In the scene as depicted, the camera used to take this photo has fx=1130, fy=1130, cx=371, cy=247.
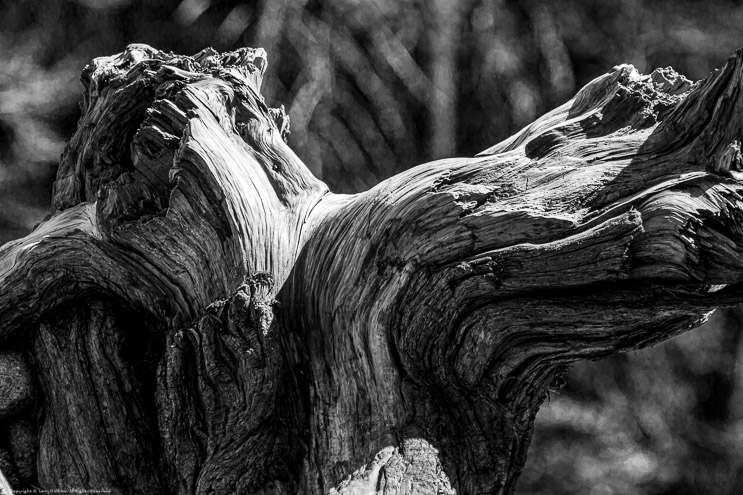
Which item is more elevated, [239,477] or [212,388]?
[212,388]

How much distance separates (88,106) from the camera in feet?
8.81

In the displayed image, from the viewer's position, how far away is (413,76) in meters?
5.12

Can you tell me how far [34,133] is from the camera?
5.00 metres

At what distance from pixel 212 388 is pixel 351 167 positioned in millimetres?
2757

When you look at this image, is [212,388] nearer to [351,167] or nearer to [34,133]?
[351,167]

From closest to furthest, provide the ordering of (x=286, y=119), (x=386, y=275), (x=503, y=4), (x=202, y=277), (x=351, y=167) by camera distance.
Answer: (x=386, y=275), (x=202, y=277), (x=286, y=119), (x=351, y=167), (x=503, y=4)

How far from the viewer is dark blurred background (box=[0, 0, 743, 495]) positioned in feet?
16.3

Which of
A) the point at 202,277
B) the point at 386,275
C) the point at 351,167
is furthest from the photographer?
the point at 351,167

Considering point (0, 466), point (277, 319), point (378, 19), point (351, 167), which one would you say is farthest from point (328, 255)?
point (378, 19)

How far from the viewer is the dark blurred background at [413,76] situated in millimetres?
4969

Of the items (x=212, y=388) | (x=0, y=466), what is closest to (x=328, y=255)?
(x=212, y=388)

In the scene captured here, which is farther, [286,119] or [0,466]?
[286,119]

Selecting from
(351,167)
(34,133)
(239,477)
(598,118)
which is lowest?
(239,477)

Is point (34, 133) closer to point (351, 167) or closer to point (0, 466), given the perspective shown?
point (351, 167)
